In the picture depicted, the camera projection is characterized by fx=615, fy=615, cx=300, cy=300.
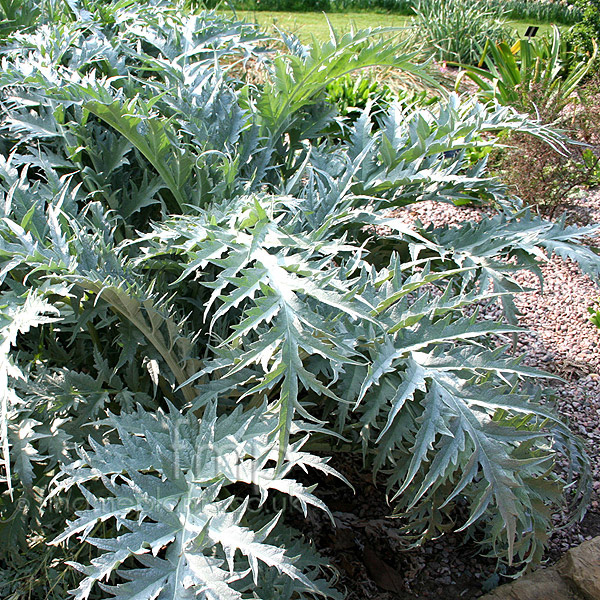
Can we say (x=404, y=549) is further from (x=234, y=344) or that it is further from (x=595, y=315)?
(x=595, y=315)

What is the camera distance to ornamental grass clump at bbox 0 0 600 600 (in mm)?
1325

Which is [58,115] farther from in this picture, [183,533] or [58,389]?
[183,533]

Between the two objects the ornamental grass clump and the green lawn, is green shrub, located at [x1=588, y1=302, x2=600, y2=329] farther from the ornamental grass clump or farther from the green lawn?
the green lawn

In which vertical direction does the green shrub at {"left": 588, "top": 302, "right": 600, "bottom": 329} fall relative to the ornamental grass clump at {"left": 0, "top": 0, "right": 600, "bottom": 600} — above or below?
below

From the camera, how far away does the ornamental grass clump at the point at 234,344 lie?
133 cm

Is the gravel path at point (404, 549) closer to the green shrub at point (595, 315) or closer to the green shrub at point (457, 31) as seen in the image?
the green shrub at point (595, 315)

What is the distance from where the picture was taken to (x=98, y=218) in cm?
184

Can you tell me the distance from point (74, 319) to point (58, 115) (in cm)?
72

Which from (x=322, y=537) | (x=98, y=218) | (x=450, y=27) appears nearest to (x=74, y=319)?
(x=98, y=218)

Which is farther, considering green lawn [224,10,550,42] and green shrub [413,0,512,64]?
green lawn [224,10,550,42]

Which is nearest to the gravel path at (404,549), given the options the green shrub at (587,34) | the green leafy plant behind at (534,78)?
the green leafy plant behind at (534,78)

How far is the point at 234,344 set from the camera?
5.04ft

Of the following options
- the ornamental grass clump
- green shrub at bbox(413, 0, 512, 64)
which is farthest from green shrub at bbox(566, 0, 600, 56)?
the ornamental grass clump

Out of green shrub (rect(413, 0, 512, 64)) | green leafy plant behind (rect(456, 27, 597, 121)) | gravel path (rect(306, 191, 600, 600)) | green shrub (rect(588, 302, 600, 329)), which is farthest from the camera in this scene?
green shrub (rect(413, 0, 512, 64))
